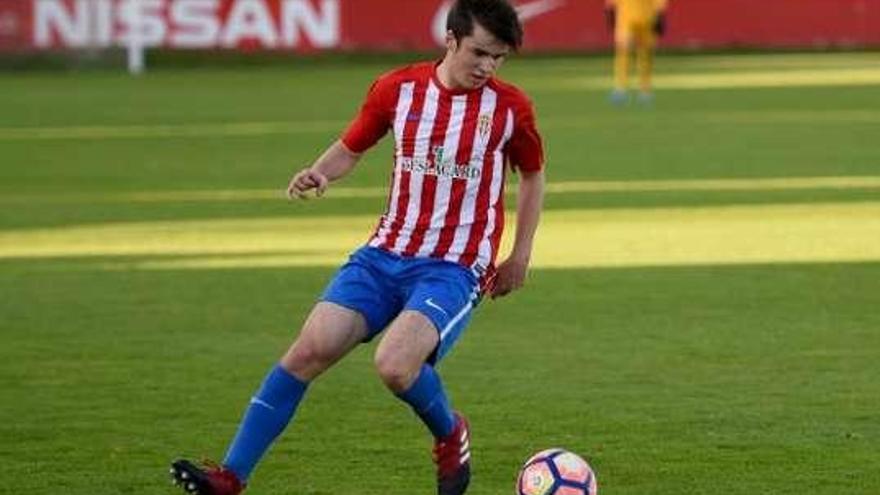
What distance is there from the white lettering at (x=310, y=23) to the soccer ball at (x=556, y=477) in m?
37.7

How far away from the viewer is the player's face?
891cm

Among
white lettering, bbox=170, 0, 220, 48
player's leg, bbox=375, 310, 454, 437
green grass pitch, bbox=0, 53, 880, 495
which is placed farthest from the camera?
white lettering, bbox=170, 0, 220, 48

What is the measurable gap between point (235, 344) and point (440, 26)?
1332 inches

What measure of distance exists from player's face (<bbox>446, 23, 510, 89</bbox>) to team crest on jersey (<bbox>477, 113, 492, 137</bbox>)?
12 cm

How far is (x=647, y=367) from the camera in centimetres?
1264

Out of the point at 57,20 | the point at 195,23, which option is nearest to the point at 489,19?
the point at 57,20

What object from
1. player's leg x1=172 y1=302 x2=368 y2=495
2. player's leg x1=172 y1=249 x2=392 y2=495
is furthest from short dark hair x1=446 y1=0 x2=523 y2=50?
player's leg x1=172 y1=302 x2=368 y2=495

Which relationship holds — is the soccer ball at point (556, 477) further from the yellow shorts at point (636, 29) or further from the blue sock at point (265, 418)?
the yellow shorts at point (636, 29)

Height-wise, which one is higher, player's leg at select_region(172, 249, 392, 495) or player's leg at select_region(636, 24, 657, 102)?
player's leg at select_region(172, 249, 392, 495)

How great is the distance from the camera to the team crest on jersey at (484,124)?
30.3 feet

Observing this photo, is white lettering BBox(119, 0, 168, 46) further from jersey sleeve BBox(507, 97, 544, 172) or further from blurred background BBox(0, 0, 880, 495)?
jersey sleeve BBox(507, 97, 544, 172)

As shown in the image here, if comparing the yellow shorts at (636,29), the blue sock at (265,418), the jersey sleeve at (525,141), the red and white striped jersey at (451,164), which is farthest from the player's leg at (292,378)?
the yellow shorts at (636,29)

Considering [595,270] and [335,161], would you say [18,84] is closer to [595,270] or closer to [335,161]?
[595,270]

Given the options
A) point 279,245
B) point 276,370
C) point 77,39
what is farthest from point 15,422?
point 77,39
